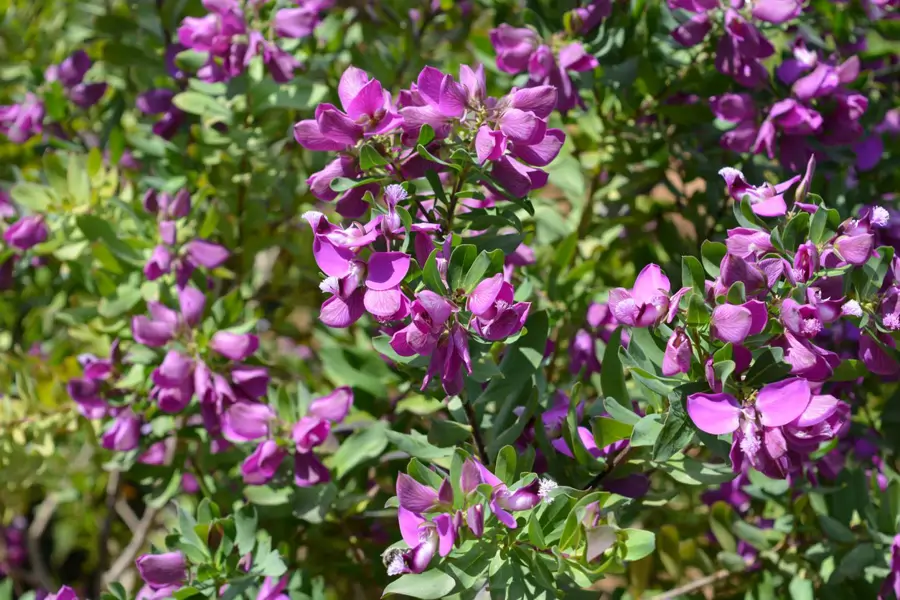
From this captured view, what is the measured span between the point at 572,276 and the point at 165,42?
100 cm

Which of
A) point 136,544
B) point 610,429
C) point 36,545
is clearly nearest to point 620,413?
point 610,429

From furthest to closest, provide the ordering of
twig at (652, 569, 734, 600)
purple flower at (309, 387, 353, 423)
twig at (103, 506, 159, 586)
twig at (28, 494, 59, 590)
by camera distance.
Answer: twig at (28, 494, 59, 590)
twig at (103, 506, 159, 586)
twig at (652, 569, 734, 600)
purple flower at (309, 387, 353, 423)

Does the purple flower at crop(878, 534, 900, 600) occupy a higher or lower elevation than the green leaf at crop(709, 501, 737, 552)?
Answer: higher

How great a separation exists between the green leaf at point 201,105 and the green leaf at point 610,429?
1.03 m

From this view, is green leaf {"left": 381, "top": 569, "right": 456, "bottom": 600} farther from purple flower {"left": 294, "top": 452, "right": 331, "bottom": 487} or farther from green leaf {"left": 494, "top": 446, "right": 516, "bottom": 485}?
purple flower {"left": 294, "top": 452, "right": 331, "bottom": 487}

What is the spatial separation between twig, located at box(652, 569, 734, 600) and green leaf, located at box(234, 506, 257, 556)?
0.77 metres

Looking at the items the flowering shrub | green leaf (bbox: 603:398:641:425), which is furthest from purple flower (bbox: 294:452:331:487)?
green leaf (bbox: 603:398:641:425)

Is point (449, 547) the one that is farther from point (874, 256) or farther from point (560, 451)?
point (874, 256)

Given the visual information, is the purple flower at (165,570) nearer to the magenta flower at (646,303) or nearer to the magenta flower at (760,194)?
the magenta flower at (646,303)

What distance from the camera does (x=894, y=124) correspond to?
2051 millimetres

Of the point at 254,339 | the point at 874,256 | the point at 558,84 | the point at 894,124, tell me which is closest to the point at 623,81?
the point at 558,84

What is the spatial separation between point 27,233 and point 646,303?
130 cm

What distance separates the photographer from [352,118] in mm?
1065

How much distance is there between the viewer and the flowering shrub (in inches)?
39.5
